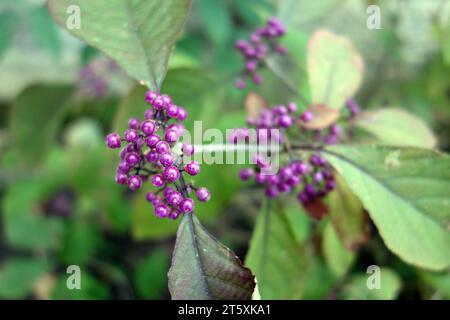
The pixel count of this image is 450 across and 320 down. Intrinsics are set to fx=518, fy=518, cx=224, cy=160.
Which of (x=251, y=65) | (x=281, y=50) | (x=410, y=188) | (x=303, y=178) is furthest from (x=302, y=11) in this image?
(x=410, y=188)

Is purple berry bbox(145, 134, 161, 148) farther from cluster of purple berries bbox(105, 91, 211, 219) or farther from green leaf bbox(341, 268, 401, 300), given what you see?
green leaf bbox(341, 268, 401, 300)

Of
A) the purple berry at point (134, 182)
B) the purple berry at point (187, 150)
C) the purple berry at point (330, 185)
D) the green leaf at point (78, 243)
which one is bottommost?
the green leaf at point (78, 243)

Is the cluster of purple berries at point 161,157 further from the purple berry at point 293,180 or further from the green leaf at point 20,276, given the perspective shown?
the green leaf at point 20,276

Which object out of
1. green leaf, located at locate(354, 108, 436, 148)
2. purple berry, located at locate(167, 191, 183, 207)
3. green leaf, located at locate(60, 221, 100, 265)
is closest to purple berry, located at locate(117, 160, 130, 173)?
purple berry, located at locate(167, 191, 183, 207)

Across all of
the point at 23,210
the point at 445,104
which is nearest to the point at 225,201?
the point at 23,210

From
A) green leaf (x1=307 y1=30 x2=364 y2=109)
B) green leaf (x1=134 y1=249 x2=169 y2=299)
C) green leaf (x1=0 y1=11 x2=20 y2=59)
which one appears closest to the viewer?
green leaf (x1=307 y1=30 x2=364 y2=109)

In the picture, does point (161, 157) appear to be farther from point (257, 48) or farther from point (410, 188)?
point (257, 48)

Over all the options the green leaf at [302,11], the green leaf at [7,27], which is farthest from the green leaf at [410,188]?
the green leaf at [7,27]
